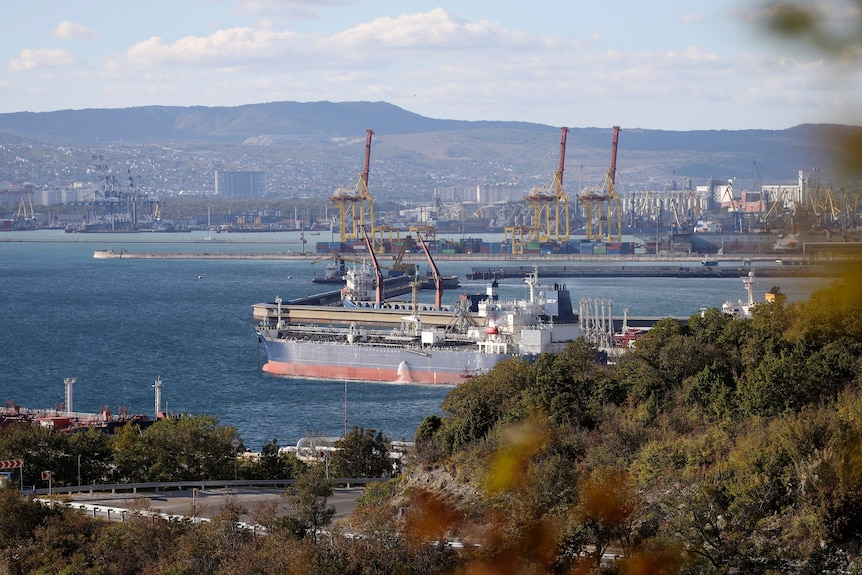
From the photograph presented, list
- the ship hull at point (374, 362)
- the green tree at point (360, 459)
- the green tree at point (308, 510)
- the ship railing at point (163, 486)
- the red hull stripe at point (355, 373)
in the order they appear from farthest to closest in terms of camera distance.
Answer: the red hull stripe at point (355, 373)
the ship hull at point (374, 362)
the green tree at point (360, 459)
the ship railing at point (163, 486)
the green tree at point (308, 510)

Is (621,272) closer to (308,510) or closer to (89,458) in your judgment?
(89,458)

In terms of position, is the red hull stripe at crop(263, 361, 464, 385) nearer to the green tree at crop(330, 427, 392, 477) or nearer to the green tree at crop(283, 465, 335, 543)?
the green tree at crop(330, 427, 392, 477)

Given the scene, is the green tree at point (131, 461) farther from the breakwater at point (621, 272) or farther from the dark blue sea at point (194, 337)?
the breakwater at point (621, 272)

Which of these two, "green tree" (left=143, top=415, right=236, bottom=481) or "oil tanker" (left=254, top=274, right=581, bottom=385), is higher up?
"green tree" (left=143, top=415, right=236, bottom=481)

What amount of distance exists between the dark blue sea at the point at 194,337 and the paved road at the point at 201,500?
191 inches

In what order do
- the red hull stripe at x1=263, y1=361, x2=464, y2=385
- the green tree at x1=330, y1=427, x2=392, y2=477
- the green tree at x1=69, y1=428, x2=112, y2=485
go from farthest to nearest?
the red hull stripe at x1=263, y1=361, x2=464, y2=385 → the green tree at x1=330, y1=427, x2=392, y2=477 → the green tree at x1=69, y1=428, x2=112, y2=485

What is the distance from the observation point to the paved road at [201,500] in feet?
24.4

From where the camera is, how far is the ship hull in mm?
18500

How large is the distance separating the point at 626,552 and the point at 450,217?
268 ft

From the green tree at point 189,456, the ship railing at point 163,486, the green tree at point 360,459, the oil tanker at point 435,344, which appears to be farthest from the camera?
the oil tanker at point 435,344

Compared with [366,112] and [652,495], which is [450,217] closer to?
[652,495]

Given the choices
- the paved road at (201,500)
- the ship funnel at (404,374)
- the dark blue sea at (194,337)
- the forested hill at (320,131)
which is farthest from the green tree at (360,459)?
the forested hill at (320,131)

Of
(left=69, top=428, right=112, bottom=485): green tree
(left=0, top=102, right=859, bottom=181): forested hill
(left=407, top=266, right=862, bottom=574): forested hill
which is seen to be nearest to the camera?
(left=407, top=266, right=862, bottom=574): forested hill

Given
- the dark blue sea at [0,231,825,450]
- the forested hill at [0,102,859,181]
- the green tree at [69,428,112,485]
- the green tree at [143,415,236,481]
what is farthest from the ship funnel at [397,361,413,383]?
the forested hill at [0,102,859,181]
